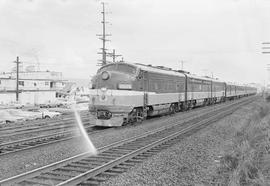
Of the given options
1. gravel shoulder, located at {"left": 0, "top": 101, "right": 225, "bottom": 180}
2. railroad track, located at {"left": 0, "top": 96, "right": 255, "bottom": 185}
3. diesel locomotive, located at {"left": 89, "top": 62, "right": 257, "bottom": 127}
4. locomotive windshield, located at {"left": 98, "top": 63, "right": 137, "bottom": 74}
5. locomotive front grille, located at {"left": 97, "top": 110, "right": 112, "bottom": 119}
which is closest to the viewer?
railroad track, located at {"left": 0, "top": 96, "right": 255, "bottom": 185}

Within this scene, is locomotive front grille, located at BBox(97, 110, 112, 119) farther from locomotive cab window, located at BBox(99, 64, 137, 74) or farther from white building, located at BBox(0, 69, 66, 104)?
white building, located at BBox(0, 69, 66, 104)

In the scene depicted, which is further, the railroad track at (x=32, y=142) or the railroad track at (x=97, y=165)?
the railroad track at (x=32, y=142)

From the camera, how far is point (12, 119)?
71.8 ft

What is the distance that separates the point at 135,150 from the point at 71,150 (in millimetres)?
2067

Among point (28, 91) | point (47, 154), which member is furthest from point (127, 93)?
point (28, 91)

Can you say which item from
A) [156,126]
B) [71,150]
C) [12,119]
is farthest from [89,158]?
[12,119]

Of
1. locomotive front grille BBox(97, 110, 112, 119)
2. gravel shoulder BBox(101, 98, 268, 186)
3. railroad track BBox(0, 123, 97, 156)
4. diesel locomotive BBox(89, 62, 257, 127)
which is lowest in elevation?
gravel shoulder BBox(101, 98, 268, 186)

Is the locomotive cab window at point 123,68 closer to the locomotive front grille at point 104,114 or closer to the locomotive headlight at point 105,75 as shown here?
the locomotive headlight at point 105,75

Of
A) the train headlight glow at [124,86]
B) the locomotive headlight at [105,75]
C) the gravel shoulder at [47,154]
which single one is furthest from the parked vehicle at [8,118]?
the gravel shoulder at [47,154]

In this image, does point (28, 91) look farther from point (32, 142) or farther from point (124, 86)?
point (32, 142)

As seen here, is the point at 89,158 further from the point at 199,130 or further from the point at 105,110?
the point at 199,130

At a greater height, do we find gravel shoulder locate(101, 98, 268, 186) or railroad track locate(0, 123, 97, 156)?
railroad track locate(0, 123, 97, 156)

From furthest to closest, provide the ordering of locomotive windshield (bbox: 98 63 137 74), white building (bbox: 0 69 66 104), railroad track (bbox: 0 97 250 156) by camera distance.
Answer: white building (bbox: 0 69 66 104) < locomotive windshield (bbox: 98 63 137 74) < railroad track (bbox: 0 97 250 156)

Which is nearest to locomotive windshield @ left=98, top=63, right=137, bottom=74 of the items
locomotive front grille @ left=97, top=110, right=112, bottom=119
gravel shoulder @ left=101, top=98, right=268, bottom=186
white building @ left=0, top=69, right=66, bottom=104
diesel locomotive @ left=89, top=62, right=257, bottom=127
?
diesel locomotive @ left=89, top=62, right=257, bottom=127
